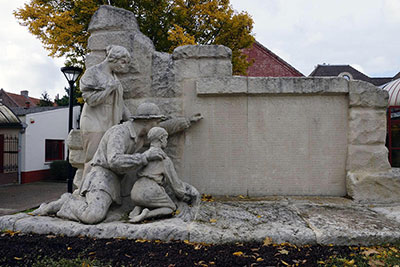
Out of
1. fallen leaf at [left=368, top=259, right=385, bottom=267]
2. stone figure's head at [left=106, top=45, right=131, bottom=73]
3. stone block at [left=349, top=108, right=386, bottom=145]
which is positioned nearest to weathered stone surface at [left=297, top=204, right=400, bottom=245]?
fallen leaf at [left=368, top=259, right=385, bottom=267]

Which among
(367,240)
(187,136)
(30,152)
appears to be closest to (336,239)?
(367,240)

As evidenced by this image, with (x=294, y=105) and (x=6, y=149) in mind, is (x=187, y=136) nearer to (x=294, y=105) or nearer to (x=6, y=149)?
(x=294, y=105)

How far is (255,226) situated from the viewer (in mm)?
3141

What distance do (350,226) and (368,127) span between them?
1.93 m

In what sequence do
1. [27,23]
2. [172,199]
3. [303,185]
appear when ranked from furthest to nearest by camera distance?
[27,23], [303,185], [172,199]

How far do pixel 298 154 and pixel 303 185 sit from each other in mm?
491

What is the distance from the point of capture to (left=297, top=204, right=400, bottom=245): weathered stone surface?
9.52 feet

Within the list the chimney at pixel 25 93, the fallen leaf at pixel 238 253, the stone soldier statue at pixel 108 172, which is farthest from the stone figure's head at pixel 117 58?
the chimney at pixel 25 93

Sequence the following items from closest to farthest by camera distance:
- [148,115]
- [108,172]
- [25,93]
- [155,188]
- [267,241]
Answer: [267,241]
[155,188]
[108,172]
[148,115]
[25,93]

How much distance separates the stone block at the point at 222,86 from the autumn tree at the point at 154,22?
5.65m

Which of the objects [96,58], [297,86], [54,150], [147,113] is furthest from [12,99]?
[297,86]

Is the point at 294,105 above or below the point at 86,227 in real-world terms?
above

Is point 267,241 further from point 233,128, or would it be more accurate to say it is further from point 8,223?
point 8,223

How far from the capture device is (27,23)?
10.3 m
